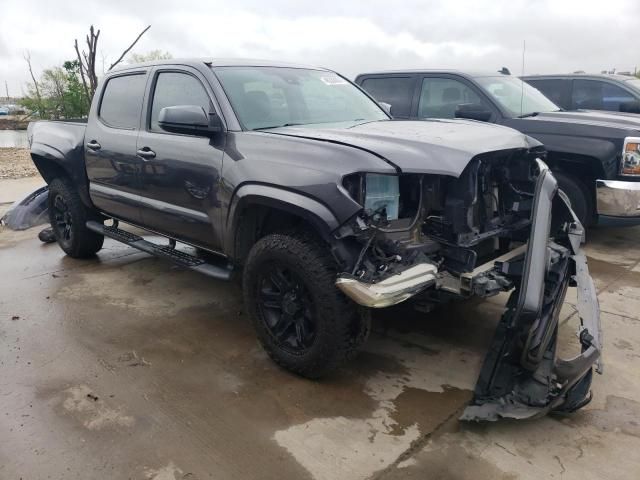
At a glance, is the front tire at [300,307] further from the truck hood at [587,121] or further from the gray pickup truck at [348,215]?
the truck hood at [587,121]

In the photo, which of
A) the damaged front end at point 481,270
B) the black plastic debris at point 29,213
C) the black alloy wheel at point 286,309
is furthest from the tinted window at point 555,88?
the black plastic debris at point 29,213

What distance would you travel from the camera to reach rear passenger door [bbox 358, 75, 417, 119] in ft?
22.3

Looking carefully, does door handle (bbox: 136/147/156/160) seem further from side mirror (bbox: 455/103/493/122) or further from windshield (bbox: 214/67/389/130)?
side mirror (bbox: 455/103/493/122)

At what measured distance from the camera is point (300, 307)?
316 centimetres

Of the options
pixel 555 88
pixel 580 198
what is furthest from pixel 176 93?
pixel 555 88

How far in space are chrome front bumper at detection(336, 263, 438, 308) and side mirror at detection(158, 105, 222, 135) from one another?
1.42 meters

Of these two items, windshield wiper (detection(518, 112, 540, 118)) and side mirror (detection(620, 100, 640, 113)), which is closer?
windshield wiper (detection(518, 112, 540, 118))

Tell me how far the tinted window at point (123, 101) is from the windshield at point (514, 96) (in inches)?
149

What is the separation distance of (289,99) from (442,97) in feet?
10.4

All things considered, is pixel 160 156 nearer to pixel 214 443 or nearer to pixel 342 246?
pixel 342 246

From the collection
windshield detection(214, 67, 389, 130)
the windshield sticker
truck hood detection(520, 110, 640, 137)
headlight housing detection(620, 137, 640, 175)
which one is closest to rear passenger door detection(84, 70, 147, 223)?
windshield detection(214, 67, 389, 130)

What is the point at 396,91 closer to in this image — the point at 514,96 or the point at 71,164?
the point at 514,96

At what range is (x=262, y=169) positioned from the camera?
3.20 metres

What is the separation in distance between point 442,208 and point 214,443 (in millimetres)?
1723
